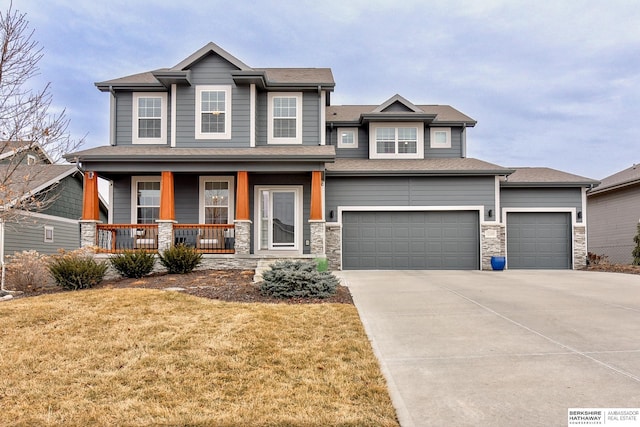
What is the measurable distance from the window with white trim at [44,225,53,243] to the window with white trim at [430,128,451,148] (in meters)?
16.9

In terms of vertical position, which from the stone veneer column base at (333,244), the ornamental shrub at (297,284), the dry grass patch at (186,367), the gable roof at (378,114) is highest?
the gable roof at (378,114)

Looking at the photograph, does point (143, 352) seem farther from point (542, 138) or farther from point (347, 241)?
point (542, 138)

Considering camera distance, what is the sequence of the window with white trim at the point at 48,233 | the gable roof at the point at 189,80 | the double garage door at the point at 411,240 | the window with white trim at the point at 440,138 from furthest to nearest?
the window with white trim at the point at 48,233
the window with white trim at the point at 440,138
the double garage door at the point at 411,240
the gable roof at the point at 189,80

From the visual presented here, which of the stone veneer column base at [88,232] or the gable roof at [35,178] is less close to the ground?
the gable roof at [35,178]

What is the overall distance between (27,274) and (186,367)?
7728 mm

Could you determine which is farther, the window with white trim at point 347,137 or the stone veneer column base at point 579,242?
the window with white trim at point 347,137

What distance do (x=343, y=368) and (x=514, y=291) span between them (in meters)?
6.39

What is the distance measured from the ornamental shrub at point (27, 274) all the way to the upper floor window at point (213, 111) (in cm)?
648

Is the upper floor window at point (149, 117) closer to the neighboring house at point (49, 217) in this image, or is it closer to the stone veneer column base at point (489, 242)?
the neighboring house at point (49, 217)

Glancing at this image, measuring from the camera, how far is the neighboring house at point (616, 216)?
1794 cm

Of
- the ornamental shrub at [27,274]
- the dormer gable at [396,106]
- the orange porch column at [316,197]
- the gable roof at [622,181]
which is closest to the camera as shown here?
the ornamental shrub at [27,274]

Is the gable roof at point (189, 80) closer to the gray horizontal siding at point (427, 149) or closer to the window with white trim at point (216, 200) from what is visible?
the gray horizontal siding at point (427, 149)

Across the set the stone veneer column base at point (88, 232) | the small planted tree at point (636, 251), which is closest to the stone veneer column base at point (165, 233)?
the stone veneer column base at point (88, 232)

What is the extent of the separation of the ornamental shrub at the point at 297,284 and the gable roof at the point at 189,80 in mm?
7989
